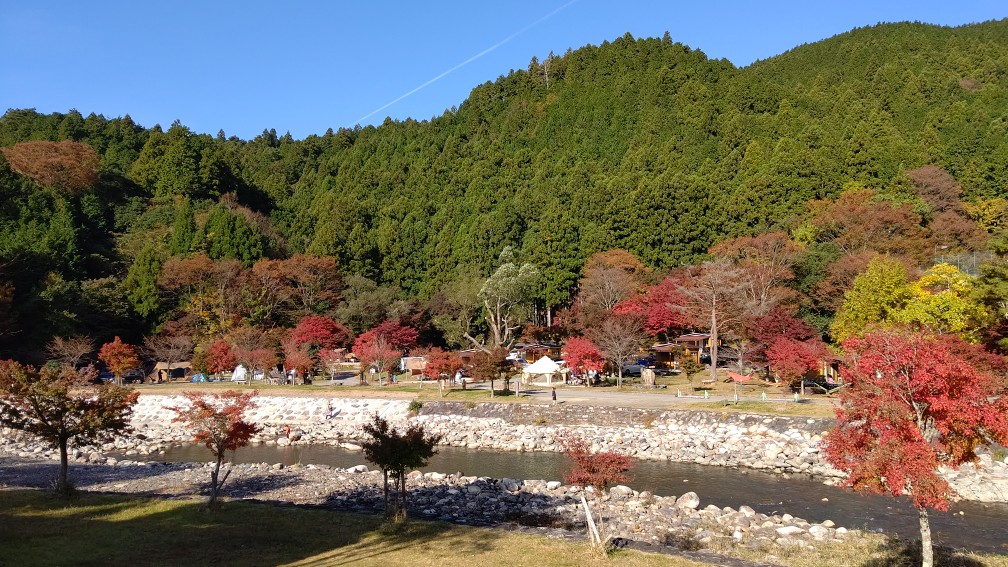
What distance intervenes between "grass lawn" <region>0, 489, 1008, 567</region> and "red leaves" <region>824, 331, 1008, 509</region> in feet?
9.26

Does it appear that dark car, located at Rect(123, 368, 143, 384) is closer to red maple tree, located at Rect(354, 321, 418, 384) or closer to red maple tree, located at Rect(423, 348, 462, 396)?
red maple tree, located at Rect(354, 321, 418, 384)

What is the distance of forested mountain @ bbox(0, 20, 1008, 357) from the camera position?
5031cm

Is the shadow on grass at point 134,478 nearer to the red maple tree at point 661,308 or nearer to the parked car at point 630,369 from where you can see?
the red maple tree at point 661,308

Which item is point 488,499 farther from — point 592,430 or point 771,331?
point 771,331

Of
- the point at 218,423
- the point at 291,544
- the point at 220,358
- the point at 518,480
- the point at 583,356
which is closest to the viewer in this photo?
the point at 291,544

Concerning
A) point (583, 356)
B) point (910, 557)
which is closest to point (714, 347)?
Result: point (583, 356)

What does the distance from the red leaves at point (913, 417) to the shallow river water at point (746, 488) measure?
215 inches

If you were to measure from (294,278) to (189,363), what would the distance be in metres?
11.2

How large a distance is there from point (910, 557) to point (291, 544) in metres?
11.2

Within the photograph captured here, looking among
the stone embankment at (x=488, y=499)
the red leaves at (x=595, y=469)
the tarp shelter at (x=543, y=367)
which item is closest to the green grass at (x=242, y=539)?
the red leaves at (x=595, y=469)

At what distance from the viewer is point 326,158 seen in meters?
104

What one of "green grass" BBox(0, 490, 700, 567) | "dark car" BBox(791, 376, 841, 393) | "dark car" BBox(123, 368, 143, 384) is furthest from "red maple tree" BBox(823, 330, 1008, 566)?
"dark car" BBox(123, 368, 143, 384)

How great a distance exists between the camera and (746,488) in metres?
18.2

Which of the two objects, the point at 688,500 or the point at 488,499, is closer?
the point at 688,500
